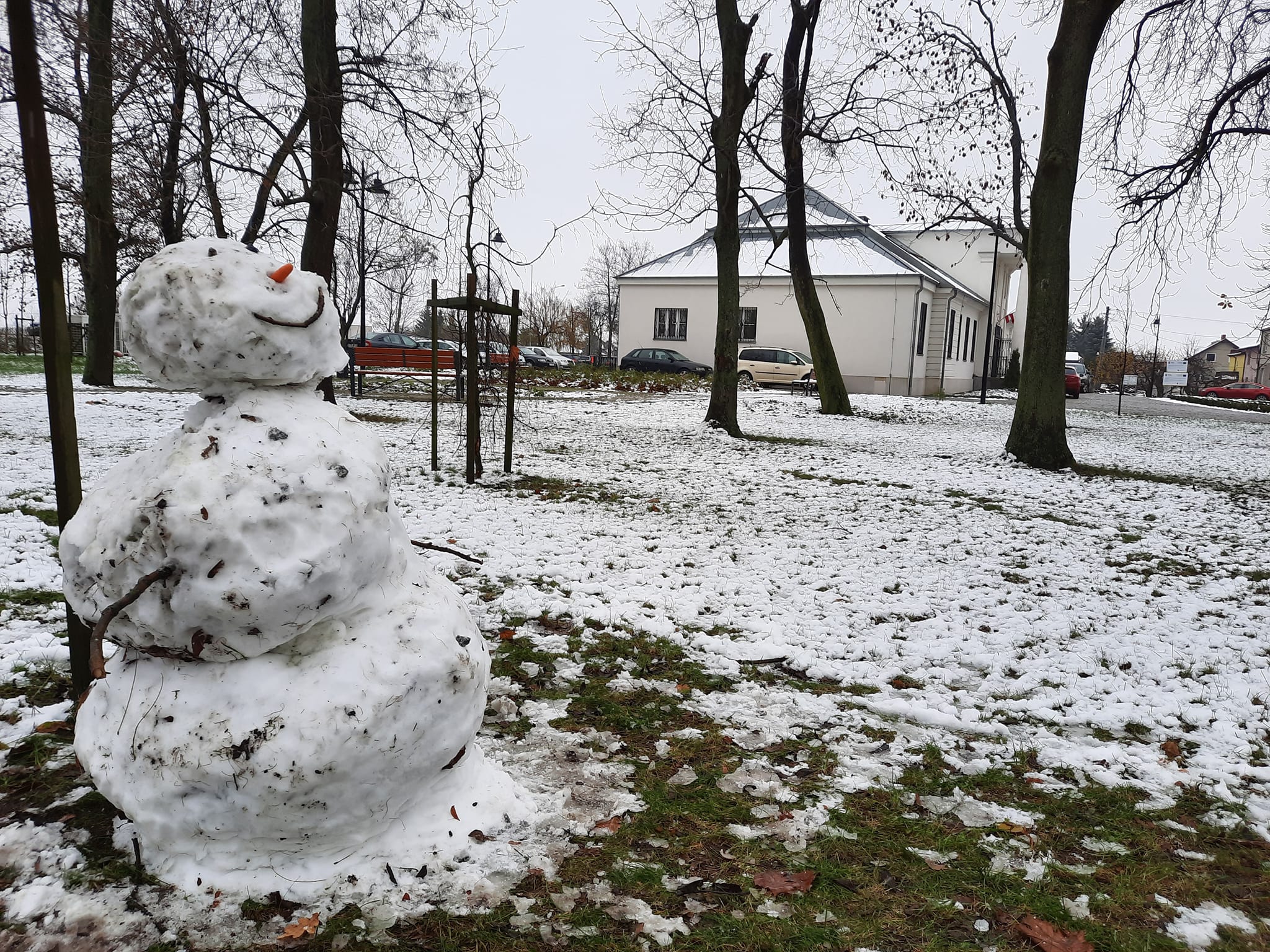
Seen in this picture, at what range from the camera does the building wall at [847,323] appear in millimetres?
29391

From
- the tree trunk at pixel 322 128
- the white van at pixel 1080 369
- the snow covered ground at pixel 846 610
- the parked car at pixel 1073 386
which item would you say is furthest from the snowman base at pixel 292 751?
the white van at pixel 1080 369

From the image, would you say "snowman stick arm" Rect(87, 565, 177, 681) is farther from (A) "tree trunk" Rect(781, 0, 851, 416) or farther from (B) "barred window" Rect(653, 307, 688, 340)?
(B) "barred window" Rect(653, 307, 688, 340)

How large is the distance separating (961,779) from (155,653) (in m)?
2.93

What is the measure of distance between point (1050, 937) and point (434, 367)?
24.4ft

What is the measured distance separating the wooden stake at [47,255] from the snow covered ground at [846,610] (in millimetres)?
1117

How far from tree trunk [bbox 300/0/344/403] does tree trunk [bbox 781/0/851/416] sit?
7.22 m

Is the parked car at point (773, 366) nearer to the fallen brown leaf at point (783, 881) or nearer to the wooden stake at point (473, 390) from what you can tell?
the wooden stake at point (473, 390)

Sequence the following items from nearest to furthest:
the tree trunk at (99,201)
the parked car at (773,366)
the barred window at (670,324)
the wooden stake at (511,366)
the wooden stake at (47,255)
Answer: the wooden stake at (47,255) → the tree trunk at (99,201) → the wooden stake at (511,366) → the parked car at (773,366) → the barred window at (670,324)

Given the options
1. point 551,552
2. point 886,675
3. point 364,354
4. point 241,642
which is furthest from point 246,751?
point 364,354

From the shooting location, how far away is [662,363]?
30.4 meters

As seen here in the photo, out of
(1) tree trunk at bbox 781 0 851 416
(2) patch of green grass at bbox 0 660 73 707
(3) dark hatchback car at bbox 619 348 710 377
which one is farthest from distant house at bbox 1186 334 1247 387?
(2) patch of green grass at bbox 0 660 73 707

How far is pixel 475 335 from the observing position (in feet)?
25.2

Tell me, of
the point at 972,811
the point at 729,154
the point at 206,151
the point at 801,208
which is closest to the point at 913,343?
the point at 801,208

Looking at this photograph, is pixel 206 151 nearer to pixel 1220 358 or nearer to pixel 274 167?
pixel 274 167
